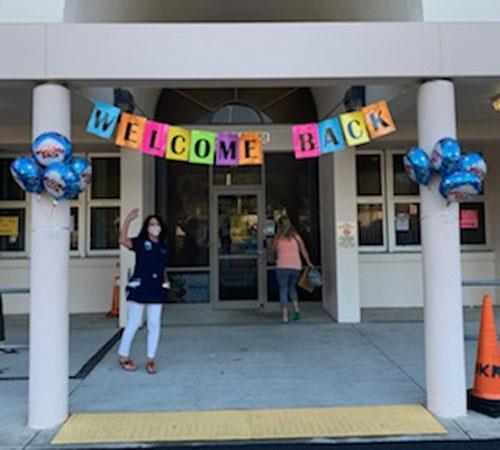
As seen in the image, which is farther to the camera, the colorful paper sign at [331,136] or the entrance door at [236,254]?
the entrance door at [236,254]

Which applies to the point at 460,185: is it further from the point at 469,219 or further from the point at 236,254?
the point at 469,219

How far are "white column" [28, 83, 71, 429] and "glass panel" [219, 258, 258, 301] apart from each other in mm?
5787

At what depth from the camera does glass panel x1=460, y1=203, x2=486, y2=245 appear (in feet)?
34.7

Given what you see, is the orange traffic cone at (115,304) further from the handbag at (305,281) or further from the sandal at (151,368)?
the sandal at (151,368)

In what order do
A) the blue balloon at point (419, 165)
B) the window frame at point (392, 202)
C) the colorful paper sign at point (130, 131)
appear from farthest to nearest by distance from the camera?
the window frame at point (392, 202), the colorful paper sign at point (130, 131), the blue balloon at point (419, 165)

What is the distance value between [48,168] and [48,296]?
1090mm

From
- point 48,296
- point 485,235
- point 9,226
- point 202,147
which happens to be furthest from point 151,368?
point 485,235

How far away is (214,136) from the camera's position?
489 cm

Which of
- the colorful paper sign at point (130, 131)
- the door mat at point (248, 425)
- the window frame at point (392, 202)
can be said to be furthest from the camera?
the window frame at point (392, 202)

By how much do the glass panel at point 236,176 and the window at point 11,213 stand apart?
12.6 ft

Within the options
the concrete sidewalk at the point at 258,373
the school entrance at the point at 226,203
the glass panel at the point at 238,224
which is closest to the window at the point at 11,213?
the concrete sidewalk at the point at 258,373

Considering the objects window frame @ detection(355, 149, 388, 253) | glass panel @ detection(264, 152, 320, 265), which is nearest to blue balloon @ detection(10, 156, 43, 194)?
glass panel @ detection(264, 152, 320, 265)

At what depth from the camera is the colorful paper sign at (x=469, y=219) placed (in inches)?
416

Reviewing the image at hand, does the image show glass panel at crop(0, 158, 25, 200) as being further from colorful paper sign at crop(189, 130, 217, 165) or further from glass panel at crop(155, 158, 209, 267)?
colorful paper sign at crop(189, 130, 217, 165)
